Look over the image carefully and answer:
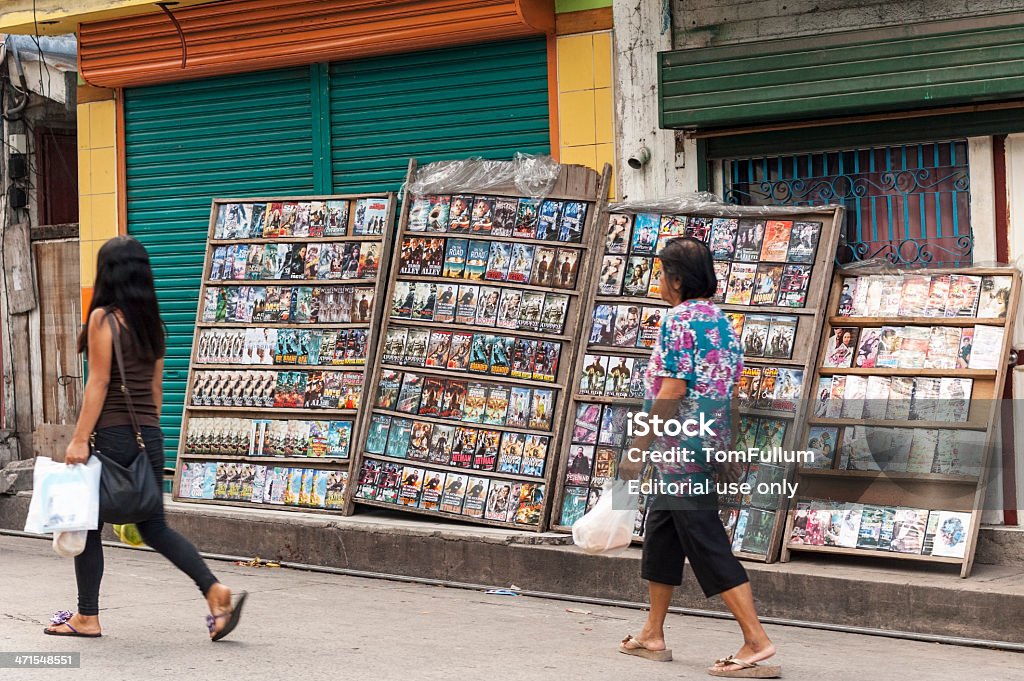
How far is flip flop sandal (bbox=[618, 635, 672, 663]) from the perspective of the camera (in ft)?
17.7

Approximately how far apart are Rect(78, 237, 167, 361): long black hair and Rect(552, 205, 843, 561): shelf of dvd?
111 inches

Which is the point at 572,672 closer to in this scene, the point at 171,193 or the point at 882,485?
the point at 882,485

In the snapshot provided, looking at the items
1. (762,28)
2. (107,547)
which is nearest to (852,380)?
(762,28)

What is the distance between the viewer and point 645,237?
748 centimetres

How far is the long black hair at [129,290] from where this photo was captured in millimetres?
5312

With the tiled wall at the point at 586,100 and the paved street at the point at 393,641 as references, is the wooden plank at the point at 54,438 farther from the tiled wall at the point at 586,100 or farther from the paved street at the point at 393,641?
the tiled wall at the point at 586,100

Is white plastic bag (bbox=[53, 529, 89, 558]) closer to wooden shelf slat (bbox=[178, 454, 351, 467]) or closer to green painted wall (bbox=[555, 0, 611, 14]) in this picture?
wooden shelf slat (bbox=[178, 454, 351, 467])

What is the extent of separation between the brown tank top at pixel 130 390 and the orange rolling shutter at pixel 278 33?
12.6 feet

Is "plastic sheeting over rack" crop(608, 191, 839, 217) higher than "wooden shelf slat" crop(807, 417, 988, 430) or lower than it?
higher

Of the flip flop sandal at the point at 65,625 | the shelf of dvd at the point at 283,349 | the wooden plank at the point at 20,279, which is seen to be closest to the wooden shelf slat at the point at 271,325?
the shelf of dvd at the point at 283,349

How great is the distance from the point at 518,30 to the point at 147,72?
313 centimetres

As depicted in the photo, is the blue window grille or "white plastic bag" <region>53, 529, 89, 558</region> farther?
the blue window grille

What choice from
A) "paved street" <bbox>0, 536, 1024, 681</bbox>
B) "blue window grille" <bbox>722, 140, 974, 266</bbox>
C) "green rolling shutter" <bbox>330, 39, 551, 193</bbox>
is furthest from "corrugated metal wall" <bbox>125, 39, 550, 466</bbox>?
"paved street" <bbox>0, 536, 1024, 681</bbox>

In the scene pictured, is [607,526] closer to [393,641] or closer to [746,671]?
[746,671]
